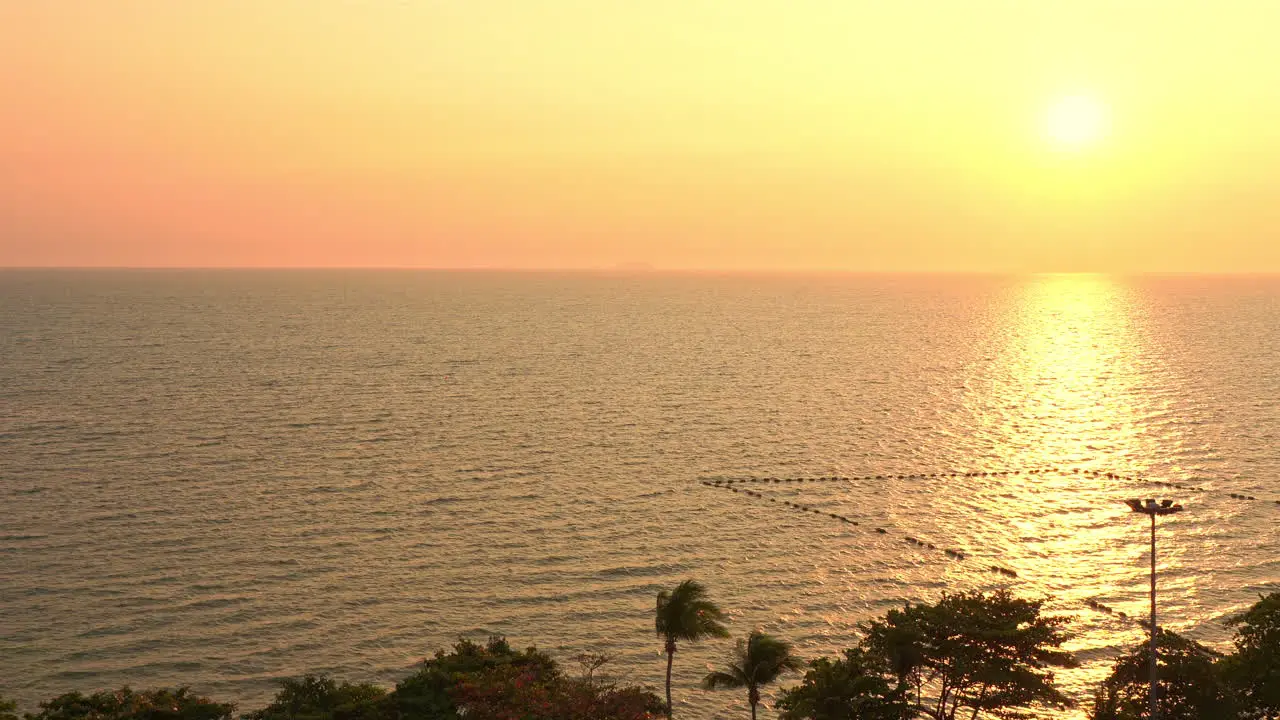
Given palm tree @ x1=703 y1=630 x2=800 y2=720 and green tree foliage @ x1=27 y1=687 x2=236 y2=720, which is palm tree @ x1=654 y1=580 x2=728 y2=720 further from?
green tree foliage @ x1=27 y1=687 x2=236 y2=720

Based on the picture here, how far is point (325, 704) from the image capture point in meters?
44.9

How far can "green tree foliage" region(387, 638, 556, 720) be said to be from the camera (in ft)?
148

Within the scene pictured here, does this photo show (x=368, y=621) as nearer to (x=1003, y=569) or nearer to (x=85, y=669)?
(x=85, y=669)

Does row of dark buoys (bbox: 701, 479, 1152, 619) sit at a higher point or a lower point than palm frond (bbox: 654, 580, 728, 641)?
lower

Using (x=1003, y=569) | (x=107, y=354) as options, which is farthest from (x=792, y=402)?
(x=107, y=354)

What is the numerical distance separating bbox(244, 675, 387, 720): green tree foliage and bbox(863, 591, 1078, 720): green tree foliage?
2621cm

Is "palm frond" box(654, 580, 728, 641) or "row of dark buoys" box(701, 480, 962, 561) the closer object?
"palm frond" box(654, 580, 728, 641)

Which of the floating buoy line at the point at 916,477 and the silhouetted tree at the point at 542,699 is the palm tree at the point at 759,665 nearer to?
the silhouetted tree at the point at 542,699

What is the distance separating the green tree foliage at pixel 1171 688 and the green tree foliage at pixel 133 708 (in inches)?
1755

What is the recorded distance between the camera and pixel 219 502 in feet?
284

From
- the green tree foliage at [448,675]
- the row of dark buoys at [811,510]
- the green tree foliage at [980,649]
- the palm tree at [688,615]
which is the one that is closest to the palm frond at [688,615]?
the palm tree at [688,615]

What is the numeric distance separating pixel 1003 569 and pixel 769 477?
3208cm

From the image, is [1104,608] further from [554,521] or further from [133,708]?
[133,708]

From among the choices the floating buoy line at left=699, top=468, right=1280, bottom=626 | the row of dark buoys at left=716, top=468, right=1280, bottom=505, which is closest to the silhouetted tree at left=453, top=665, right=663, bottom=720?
the floating buoy line at left=699, top=468, right=1280, bottom=626
